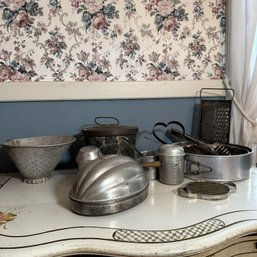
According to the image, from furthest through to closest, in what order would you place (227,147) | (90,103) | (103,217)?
(90,103) → (227,147) → (103,217)

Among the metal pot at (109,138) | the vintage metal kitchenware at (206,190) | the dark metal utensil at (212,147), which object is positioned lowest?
the vintage metal kitchenware at (206,190)

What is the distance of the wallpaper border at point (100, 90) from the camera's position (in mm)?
1218

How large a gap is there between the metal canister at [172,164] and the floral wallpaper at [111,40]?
1.48 ft

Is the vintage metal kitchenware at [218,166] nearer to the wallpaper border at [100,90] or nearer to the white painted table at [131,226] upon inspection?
the white painted table at [131,226]

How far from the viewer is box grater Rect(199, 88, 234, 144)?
4.21 ft

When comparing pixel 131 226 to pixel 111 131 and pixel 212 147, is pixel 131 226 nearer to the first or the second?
pixel 111 131

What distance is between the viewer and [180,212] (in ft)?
2.69

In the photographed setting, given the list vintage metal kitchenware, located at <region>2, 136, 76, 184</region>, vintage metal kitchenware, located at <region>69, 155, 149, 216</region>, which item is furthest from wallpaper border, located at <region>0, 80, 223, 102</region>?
vintage metal kitchenware, located at <region>69, 155, 149, 216</region>

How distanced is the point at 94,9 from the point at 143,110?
1.58ft

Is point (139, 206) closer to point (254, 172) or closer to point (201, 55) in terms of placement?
point (254, 172)

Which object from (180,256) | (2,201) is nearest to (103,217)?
(180,256)

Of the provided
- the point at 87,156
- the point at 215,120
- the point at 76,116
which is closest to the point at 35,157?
the point at 87,156

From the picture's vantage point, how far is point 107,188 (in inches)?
30.9

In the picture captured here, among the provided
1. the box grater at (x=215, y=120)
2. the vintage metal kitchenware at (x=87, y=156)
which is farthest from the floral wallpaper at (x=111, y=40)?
the vintage metal kitchenware at (x=87, y=156)
